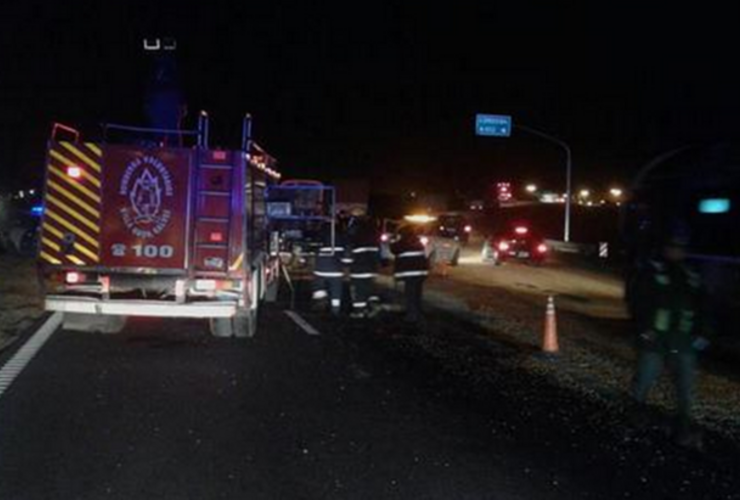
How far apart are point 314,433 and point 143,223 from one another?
555 centimetres

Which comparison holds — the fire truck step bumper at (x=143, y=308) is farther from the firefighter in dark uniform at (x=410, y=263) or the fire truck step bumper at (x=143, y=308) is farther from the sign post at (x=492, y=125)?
the sign post at (x=492, y=125)

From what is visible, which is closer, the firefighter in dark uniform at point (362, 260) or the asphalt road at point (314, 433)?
the asphalt road at point (314, 433)

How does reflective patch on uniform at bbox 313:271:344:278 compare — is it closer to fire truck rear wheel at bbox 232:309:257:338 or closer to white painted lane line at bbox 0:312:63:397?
fire truck rear wheel at bbox 232:309:257:338

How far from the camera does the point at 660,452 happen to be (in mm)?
7984

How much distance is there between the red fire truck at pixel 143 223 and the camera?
42.4ft

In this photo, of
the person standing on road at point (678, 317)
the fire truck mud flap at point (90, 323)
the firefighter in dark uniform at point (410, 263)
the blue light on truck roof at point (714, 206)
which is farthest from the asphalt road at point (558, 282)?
the person standing on road at point (678, 317)

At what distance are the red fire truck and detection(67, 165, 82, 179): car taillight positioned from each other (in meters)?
0.01

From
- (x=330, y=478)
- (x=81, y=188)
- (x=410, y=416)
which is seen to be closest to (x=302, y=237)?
(x=81, y=188)

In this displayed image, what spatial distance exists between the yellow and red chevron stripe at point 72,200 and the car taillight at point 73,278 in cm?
17

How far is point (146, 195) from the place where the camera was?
42.8 ft

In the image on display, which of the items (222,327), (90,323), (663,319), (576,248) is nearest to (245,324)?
(222,327)

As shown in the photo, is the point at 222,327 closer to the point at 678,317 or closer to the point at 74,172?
the point at 74,172

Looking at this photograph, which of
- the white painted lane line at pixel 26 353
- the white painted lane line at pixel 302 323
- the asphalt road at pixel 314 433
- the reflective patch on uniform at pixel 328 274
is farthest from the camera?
the reflective patch on uniform at pixel 328 274

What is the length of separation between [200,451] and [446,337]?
7.58 metres
